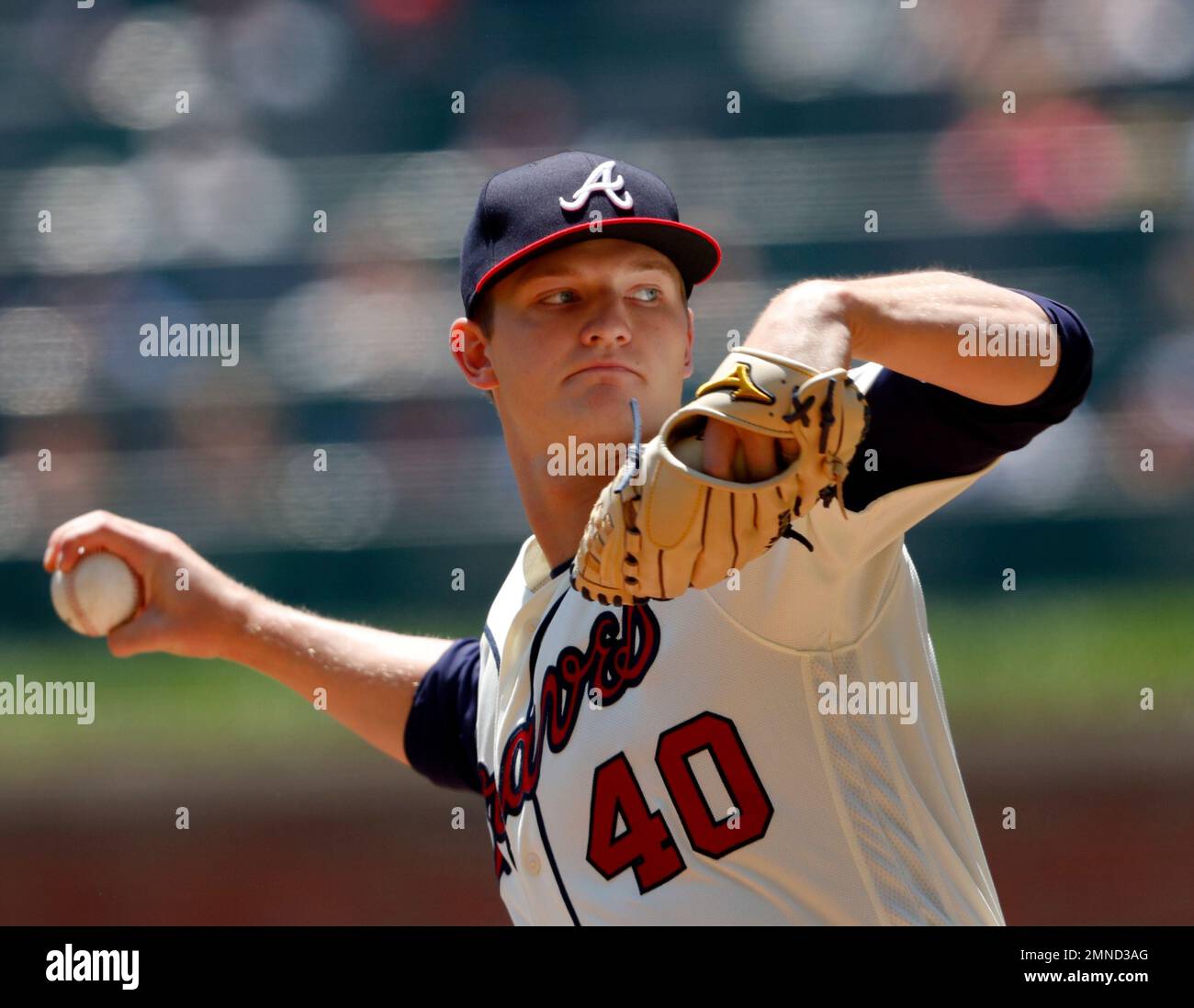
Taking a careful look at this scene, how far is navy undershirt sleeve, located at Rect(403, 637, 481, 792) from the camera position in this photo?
1.79 metres

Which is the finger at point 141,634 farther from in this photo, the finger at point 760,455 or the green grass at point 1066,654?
the green grass at point 1066,654

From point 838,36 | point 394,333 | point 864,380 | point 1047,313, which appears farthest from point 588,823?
point 838,36

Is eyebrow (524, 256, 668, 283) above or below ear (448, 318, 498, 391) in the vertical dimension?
above

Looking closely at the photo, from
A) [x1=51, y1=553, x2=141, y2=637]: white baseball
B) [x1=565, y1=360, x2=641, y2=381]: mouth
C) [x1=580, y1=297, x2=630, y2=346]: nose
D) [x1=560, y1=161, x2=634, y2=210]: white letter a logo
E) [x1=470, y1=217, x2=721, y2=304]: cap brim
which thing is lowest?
[x1=51, y1=553, x2=141, y2=637]: white baseball

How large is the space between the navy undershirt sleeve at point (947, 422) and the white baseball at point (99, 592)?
1133mm

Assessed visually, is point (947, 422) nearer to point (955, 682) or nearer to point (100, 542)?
point (100, 542)

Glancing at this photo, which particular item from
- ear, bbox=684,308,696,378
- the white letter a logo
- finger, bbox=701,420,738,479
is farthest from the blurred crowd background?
finger, bbox=701,420,738,479

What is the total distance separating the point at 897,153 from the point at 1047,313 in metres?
3.74

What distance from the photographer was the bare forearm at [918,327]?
40.8 inches

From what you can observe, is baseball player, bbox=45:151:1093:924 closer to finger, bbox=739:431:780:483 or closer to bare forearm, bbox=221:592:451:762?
finger, bbox=739:431:780:483

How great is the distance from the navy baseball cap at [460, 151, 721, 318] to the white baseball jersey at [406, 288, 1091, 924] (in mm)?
312

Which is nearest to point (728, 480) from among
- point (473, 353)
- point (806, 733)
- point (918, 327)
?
point (918, 327)

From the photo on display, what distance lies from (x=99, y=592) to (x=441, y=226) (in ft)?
9.89

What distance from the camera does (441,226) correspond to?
4.72 m
